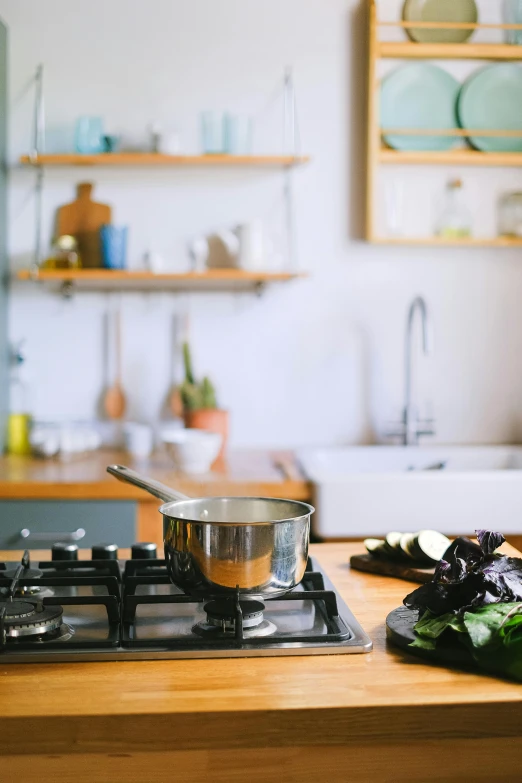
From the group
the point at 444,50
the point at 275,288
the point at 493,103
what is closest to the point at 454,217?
the point at 493,103

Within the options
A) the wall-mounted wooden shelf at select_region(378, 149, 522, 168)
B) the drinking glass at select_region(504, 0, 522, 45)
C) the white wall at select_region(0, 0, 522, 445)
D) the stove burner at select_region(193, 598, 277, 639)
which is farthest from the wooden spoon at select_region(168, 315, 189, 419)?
the stove burner at select_region(193, 598, 277, 639)

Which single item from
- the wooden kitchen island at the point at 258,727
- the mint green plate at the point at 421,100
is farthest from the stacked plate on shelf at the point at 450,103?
the wooden kitchen island at the point at 258,727

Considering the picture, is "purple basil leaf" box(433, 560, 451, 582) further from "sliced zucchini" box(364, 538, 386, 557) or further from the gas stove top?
"sliced zucchini" box(364, 538, 386, 557)

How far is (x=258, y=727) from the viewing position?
79cm

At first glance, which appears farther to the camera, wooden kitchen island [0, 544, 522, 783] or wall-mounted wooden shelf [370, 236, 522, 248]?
wall-mounted wooden shelf [370, 236, 522, 248]

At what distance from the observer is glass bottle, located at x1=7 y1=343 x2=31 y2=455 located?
289 centimetres

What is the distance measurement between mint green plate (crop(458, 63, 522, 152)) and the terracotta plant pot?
4.42 ft

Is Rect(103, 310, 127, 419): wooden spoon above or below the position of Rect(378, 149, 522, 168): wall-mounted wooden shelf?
below

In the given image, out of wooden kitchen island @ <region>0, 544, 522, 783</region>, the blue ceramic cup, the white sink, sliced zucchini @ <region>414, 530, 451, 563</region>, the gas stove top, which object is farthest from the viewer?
the blue ceramic cup

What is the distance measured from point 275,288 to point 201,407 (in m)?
0.55

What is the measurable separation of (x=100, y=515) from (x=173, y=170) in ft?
4.39

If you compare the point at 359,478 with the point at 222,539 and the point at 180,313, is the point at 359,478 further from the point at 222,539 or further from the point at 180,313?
the point at 222,539

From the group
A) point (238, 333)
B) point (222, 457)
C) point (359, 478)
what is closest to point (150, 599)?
point (359, 478)

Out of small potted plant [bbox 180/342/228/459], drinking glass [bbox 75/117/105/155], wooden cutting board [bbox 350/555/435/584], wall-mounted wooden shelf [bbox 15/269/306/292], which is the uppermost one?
drinking glass [bbox 75/117/105/155]
